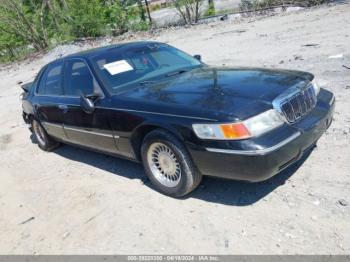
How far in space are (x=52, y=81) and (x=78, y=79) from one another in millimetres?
973

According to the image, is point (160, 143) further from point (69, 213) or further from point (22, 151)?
point (22, 151)

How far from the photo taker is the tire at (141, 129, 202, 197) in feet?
13.0

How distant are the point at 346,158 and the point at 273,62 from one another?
16.1 ft

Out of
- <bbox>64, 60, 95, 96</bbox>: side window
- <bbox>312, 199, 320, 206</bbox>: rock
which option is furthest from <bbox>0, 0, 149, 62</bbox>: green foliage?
<bbox>312, 199, 320, 206</bbox>: rock

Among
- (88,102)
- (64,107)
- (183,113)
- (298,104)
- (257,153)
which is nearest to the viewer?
(257,153)

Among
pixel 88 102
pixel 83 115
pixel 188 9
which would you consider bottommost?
pixel 188 9

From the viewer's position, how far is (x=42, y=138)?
6852 millimetres

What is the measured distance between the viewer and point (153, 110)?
13.4 feet

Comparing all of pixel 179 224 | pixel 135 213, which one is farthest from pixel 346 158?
pixel 135 213

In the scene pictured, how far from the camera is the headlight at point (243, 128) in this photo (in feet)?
11.4

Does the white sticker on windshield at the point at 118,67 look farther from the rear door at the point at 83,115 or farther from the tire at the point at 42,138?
the tire at the point at 42,138

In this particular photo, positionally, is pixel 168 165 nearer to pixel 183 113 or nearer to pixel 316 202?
pixel 183 113

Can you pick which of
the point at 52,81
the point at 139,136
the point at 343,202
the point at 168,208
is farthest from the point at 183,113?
the point at 52,81

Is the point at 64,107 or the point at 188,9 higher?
the point at 64,107
